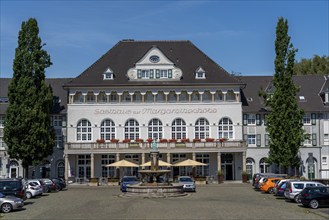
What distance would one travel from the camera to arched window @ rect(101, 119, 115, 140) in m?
71.9

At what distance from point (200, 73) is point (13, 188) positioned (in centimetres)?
3976

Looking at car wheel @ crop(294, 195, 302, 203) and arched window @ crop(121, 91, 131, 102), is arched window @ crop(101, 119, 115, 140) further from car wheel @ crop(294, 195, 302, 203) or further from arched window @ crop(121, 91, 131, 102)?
car wheel @ crop(294, 195, 302, 203)

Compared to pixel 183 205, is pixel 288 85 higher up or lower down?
higher up

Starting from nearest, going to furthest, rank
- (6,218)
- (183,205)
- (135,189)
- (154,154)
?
1. (6,218)
2. (183,205)
3. (135,189)
4. (154,154)

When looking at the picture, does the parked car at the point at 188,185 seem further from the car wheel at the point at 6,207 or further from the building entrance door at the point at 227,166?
the building entrance door at the point at 227,166

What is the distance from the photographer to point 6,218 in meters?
28.2

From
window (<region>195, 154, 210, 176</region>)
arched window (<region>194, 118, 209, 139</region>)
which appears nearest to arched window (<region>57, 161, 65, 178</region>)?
window (<region>195, 154, 210, 176</region>)

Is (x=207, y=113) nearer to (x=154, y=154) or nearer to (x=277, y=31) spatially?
(x=277, y=31)

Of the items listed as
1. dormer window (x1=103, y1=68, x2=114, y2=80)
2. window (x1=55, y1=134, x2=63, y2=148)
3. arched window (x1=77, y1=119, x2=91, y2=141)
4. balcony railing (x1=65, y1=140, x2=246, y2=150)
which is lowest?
balcony railing (x1=65, y1=140, x2=246, y2=150)

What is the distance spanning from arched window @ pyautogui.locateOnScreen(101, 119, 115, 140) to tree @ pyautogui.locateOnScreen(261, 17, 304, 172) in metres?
19.0

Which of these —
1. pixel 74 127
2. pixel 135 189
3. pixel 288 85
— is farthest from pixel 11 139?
pixel 288 85

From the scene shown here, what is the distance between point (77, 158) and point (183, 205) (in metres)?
39.5

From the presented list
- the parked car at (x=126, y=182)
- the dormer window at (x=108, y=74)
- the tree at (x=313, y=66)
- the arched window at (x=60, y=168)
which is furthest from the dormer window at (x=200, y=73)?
the tree at (x=313, y=66)

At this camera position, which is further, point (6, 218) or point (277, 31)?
point (277, 31)
